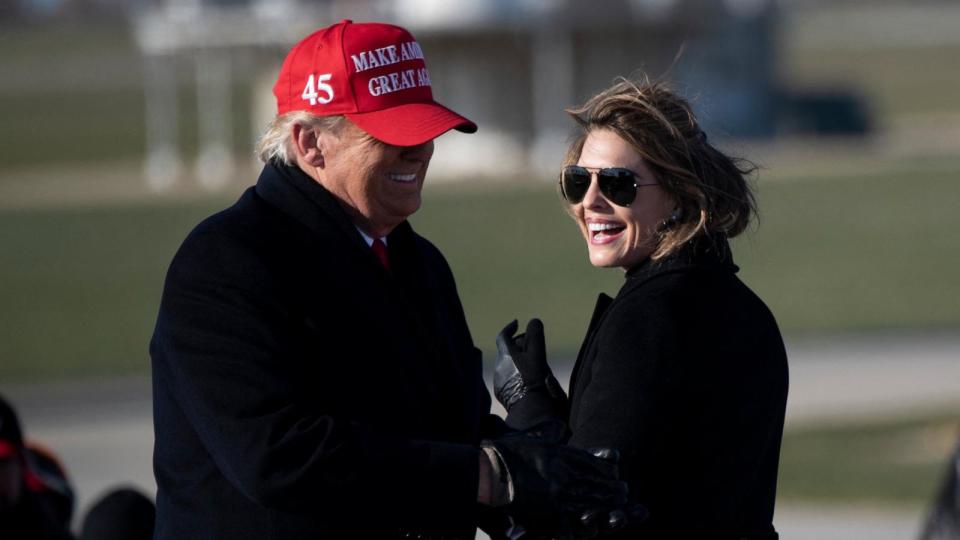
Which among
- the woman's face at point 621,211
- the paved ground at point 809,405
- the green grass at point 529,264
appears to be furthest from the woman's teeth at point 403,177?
the green grass at point 529,264

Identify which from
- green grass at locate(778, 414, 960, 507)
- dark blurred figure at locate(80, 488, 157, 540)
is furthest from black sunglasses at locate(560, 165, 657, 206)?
green grass at locate(778, 414, 960, 507)

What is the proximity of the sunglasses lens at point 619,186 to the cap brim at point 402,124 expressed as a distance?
437 mm

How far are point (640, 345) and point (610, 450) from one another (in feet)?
0.71

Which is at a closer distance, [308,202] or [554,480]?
[554,480]

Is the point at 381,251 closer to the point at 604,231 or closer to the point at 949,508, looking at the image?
the point at 604,231

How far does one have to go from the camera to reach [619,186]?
3.22 metres

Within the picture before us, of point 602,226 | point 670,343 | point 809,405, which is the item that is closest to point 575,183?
point 602,226

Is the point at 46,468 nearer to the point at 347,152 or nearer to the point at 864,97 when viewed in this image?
the point at 347,152

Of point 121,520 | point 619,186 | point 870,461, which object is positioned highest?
point 619,186

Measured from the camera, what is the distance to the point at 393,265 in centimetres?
305

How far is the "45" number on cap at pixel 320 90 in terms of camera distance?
2.89 m

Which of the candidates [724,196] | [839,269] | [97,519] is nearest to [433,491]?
[724,196]

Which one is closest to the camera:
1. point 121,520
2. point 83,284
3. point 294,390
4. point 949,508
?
point 294,390

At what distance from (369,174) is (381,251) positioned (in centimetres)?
17
